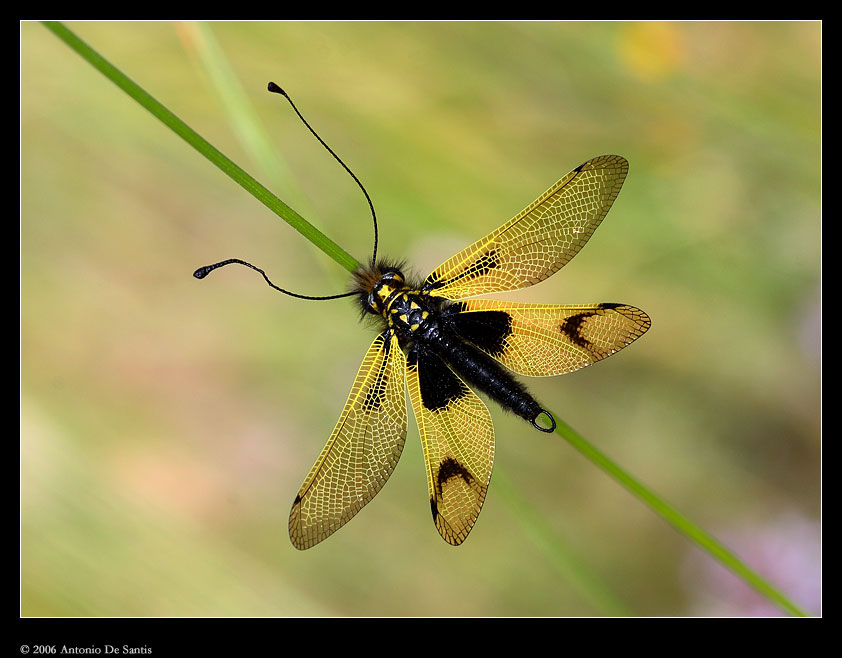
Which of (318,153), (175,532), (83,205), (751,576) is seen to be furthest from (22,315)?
(751,576)

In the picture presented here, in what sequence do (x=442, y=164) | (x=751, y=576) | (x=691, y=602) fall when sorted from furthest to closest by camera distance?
(x=442, y=164) → (x=691, y=602) → (x=751, y=576)

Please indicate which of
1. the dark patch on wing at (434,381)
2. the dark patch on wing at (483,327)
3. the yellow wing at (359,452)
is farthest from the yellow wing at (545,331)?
the yellow wing at (359,452)

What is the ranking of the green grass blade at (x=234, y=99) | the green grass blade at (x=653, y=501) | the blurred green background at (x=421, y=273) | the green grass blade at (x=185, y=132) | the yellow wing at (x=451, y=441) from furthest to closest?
1. the blurred green background at (x=421, y=273)
2. the green grass blade at (x=234, y=99)
3. the yellow wing at (x=451, y=441)
4. the green grass blade at (x=653, y=501)
5. the green grass blade at (x=185, y=132)

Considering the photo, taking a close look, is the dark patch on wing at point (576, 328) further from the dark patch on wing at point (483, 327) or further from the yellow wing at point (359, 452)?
the yellow wing at point (359, 452)

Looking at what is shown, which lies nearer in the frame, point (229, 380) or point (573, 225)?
point (573, 225)

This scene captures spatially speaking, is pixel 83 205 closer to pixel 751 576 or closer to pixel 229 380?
pixel 229 380

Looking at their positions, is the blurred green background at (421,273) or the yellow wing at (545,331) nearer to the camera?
the yellow wing at (545,331)

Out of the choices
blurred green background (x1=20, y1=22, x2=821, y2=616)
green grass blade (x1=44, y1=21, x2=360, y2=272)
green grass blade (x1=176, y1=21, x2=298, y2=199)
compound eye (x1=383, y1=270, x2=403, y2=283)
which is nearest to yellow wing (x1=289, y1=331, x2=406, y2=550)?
compound eye (x1=383, y1=270, x2=403, y2=283)

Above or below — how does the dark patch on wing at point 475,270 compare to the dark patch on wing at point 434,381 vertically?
above

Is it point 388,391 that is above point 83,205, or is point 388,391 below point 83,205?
above
